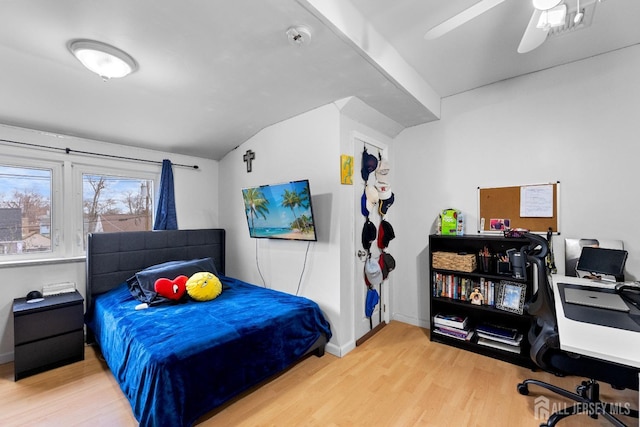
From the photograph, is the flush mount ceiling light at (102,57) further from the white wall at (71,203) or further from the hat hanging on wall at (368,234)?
the hat hanging on wall at (368,234)

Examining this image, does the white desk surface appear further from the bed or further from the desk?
the bed

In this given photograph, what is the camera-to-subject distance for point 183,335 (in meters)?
1.88

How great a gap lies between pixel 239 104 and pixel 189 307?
6.39ft

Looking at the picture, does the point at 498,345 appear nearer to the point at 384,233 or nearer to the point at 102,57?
the point at 384,233

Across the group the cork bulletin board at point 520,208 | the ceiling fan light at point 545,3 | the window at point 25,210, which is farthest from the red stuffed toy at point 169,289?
the ceiling fan light at point 545,3

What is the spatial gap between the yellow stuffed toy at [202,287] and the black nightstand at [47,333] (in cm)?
99

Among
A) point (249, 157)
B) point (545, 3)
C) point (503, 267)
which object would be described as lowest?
point (503, 267)

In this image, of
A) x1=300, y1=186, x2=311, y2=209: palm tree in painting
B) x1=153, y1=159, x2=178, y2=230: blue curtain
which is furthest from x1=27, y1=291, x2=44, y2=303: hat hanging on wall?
x1=300, y1=186, x2=311, y2=209: palm tree in painting

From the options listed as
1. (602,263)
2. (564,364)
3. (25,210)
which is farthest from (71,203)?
(602,263)

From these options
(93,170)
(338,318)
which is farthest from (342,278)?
(93,170)

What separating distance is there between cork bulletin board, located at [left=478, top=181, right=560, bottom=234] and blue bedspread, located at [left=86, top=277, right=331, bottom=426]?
195cm

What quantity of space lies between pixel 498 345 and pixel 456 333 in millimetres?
351

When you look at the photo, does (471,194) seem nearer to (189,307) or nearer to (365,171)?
(365,171)

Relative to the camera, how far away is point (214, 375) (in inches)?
71.2
